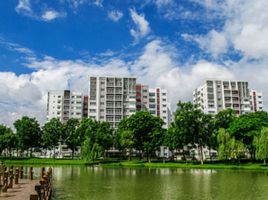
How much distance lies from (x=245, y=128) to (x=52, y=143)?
5660cm

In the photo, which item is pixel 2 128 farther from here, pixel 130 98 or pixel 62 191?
pixel 62 191

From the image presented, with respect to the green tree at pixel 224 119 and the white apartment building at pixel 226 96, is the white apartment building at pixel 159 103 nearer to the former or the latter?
the white apartment building at pixel 226 96

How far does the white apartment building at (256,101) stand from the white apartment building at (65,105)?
253 ft

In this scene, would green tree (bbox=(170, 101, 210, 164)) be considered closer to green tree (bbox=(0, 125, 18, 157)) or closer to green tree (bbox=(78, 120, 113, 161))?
green tree (bbox=(78, 120, 113, 161))

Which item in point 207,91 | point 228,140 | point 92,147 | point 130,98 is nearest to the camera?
point 228,140

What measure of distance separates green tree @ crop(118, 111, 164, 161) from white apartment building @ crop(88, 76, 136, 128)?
140ft

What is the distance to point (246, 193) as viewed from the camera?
83.4ft

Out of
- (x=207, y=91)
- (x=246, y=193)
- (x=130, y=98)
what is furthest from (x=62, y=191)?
(x=207, y=91)

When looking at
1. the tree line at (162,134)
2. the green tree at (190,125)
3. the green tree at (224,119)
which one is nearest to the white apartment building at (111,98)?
the tree line at (162,134)

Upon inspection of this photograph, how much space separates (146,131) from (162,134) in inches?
173

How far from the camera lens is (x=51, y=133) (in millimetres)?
99812

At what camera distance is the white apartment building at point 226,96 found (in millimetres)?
139500

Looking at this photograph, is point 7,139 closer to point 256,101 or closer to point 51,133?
point 51,133

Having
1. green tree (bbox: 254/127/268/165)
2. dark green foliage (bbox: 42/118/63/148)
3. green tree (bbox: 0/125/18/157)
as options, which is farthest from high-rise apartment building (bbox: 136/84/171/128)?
green tree (bbox: 254/127/268/165)
